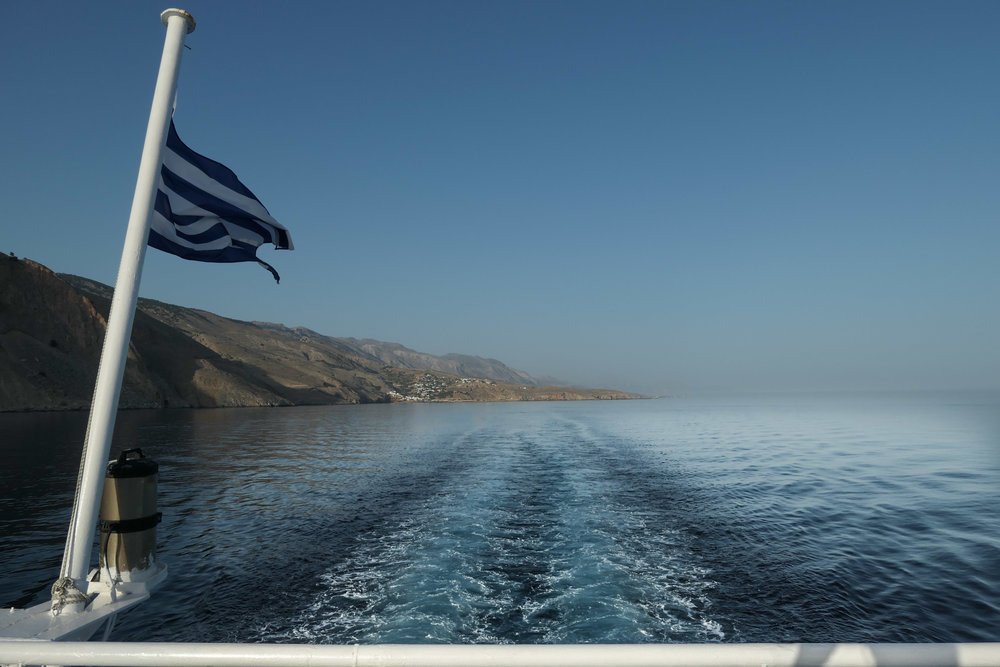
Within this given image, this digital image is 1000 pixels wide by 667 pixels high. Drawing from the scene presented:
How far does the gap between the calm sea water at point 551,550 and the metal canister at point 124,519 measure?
351 cm

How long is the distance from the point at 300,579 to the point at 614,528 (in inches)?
349

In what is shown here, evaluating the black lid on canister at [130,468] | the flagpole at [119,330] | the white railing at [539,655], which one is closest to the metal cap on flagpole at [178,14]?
the flagpole at [119,330]

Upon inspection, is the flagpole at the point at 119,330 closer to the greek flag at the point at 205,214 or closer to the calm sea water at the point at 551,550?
the greek flag at the point at 205,214

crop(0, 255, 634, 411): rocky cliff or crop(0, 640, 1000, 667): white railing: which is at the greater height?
crop(0, 255, 634, 411): rocky cliff

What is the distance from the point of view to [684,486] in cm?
2253

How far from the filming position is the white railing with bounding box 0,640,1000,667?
274 cm

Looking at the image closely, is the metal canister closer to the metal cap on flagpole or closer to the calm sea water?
the calm sea water

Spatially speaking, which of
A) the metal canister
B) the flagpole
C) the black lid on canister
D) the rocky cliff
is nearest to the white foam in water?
the metal canister

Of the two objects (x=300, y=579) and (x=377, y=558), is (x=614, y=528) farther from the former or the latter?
(x=300, y=579)

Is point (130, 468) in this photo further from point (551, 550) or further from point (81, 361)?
point (81, 361)

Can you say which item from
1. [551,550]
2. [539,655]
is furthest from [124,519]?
[551,550]

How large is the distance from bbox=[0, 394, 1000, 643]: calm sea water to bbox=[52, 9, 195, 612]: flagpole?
448 centimetres

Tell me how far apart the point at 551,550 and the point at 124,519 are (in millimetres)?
9860

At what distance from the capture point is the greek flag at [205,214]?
20.2ft
